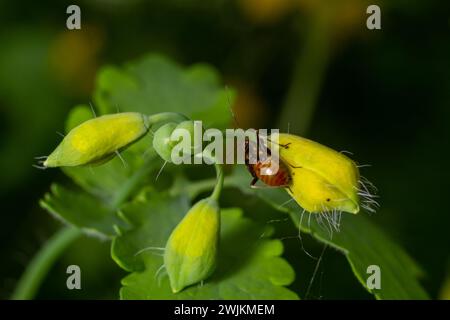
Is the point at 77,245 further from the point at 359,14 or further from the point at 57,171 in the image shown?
the point at 359,14

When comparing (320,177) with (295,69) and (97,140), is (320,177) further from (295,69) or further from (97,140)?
(295,69)

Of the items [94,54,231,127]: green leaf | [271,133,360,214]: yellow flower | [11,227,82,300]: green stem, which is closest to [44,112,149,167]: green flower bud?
[271,133,360,214]: yellow flower

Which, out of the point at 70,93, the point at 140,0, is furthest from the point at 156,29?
the point at 70,93

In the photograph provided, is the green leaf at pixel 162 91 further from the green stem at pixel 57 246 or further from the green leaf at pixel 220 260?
the green leaf at pixel 220 260

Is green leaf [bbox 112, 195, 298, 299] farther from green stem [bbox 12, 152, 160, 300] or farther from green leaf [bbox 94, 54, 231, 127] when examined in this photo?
green leaf [bbox 94, 54, 231, 127]

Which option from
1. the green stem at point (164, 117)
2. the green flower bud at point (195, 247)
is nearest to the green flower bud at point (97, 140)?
the green stem at point (164, 117)

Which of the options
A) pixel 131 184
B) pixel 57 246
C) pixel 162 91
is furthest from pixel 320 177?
pixel 162 91
